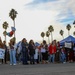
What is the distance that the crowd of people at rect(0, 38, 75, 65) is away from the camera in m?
23.3

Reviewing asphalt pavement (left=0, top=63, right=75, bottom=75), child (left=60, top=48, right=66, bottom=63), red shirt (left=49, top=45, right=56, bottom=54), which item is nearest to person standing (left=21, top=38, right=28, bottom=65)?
red shirt (left=49, top=45, right=56, bottom=54)

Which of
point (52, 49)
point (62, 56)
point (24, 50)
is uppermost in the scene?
point (52, 49)

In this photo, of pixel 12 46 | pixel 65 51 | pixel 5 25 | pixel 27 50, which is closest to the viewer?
pixel 12 46

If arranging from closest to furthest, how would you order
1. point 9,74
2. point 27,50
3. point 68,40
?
1. point 9,74
2. point 27,50
3. point 68,40

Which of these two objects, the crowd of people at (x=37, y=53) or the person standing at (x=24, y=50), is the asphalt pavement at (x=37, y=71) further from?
the person standing at (x=24, y=50)

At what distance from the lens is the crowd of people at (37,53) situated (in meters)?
23.3

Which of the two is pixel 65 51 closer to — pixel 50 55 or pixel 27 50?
pixel 50 55

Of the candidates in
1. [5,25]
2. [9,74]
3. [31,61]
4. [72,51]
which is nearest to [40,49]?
[31,61]

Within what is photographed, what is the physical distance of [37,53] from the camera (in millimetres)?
25734

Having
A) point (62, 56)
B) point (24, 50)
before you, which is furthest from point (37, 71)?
point (62, 56)

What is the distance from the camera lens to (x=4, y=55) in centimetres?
2553

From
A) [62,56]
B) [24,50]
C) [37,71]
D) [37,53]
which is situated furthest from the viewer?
[62,56]

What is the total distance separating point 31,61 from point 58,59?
Result: 4.04 metres

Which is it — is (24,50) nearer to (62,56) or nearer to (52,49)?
(52,49)
